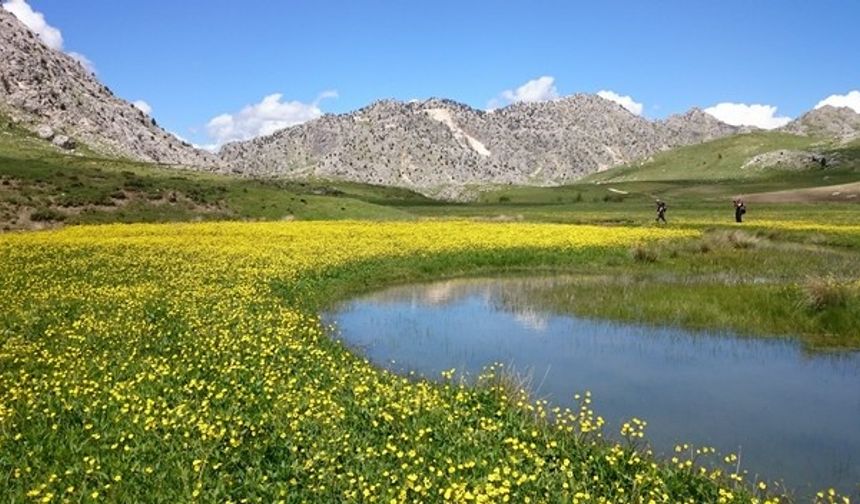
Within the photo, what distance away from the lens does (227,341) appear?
17.9 metres

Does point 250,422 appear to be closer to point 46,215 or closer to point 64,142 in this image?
point 46,215

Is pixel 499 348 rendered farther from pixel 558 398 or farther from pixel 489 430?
pixel 489 430

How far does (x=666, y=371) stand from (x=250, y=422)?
448 inches

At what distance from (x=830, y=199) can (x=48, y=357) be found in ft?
366

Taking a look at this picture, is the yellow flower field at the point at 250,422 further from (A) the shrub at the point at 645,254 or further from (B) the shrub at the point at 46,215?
(B) the shrub at the point at 46,215

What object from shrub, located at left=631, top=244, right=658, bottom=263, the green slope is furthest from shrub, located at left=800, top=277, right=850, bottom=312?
the green slope

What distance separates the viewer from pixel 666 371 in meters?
18.5

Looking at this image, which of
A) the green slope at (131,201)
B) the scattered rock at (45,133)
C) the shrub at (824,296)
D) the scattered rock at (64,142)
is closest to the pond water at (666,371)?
the shrub at (824,296)

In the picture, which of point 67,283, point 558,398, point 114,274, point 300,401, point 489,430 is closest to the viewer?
point 489,430

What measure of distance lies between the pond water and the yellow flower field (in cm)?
167

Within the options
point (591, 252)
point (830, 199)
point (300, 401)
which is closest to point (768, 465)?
point (300, 401)

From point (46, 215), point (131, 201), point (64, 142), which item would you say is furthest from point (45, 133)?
point (46, 215)

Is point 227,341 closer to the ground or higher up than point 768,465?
higher up

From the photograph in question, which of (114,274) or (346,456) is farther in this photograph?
(114,274)
